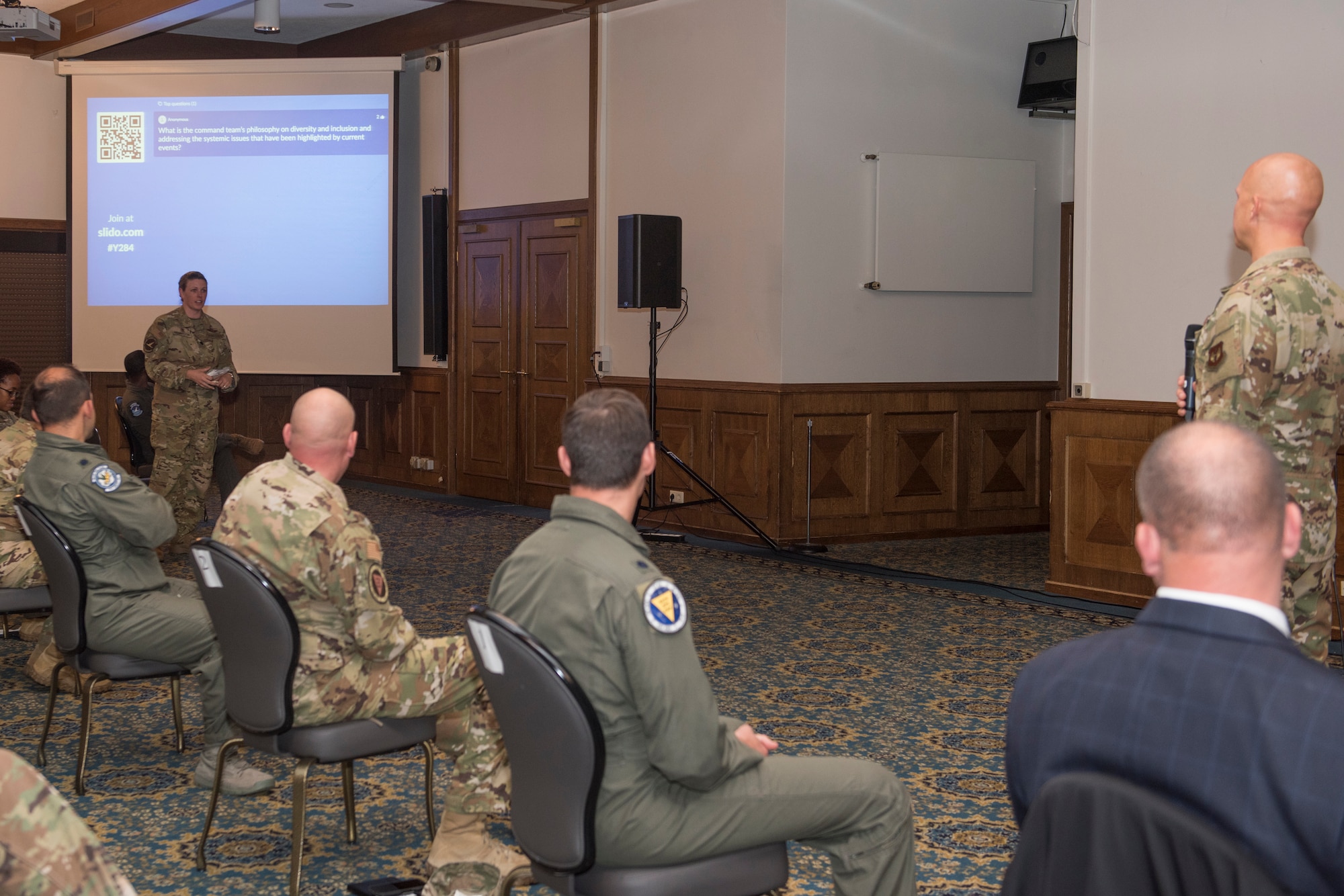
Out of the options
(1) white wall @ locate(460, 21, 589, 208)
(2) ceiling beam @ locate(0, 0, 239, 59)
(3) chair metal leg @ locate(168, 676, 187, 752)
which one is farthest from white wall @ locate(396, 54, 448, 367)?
(3) chair metal leg @ locate(168, 676, 187, 752)

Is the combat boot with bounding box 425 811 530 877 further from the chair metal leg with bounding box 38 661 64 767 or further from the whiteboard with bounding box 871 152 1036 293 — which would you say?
the whiteboard with bounding box 871 152 1036 293

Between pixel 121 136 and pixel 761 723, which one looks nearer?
pixel 761 723

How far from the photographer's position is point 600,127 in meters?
8.95

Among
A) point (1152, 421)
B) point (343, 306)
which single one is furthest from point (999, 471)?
point (343, 306)

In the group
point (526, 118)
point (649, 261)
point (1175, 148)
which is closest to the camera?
point (1175, 148)

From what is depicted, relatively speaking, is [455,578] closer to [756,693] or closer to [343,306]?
Answer: [756,693]

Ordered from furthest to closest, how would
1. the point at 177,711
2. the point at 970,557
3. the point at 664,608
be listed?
the point at 970,557 < the point at 177,711 < the point at 664,608

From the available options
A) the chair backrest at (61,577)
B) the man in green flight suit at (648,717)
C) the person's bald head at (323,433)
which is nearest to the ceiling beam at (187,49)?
the chair backrest at (61,577)

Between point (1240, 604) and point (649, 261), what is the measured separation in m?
6.68

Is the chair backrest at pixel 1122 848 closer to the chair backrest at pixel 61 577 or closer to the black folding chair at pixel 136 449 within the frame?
the chair backrest at pixel 61 577

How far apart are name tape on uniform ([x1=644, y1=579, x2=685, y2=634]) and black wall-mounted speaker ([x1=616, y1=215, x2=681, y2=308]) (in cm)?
599

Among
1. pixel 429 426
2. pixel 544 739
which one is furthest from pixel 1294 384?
pixel 429 426

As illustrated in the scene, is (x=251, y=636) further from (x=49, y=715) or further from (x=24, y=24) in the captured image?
(x=24, y=24)

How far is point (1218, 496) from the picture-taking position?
1.35 metres
